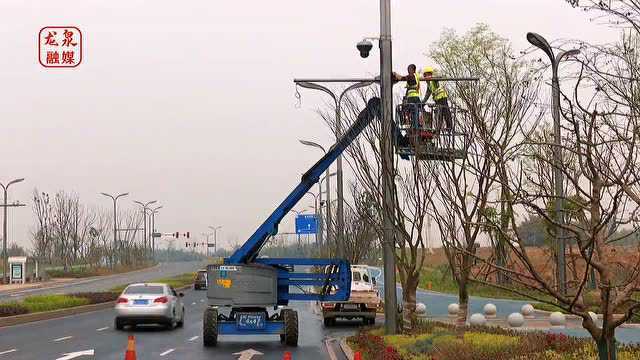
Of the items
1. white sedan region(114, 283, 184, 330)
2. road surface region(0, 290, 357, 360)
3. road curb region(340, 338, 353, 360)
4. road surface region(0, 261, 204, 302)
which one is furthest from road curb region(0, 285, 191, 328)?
road curb region(340, 338, 353, 360)

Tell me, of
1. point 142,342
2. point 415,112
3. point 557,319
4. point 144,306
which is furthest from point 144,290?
point 415,112

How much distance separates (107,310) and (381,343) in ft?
84.2

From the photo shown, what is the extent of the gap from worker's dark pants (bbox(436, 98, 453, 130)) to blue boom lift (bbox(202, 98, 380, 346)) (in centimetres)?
393

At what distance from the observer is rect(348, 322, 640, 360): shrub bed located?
44.8 ft

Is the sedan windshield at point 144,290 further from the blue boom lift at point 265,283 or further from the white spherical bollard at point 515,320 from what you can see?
the white spherical bollard at point 515,320

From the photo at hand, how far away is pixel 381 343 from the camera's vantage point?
1712cm

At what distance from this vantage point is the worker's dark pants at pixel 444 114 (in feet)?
54.4

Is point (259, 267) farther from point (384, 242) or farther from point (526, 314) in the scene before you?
point (526, 314)

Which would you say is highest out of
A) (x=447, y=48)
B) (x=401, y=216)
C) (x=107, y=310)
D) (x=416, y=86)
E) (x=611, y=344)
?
(x=447, y=48)

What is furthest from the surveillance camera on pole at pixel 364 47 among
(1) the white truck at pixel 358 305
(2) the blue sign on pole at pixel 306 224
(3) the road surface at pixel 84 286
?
(2) the blue sign on pole at pixel 306 224

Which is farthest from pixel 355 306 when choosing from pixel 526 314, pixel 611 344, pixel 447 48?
pixel 447 48

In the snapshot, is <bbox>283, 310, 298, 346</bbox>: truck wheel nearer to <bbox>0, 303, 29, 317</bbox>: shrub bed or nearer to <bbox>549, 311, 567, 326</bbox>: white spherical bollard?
<bbox>549, 311, 567, 326</bbox>: white spherical bollard

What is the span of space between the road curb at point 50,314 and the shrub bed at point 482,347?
16.0 meters

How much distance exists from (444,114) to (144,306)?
1363cm
